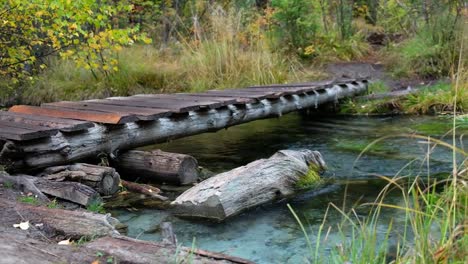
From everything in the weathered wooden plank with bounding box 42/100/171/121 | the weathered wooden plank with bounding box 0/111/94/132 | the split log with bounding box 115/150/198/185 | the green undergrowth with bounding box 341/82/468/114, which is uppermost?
the weathered wooden plank with bounding box 0/111/94/132

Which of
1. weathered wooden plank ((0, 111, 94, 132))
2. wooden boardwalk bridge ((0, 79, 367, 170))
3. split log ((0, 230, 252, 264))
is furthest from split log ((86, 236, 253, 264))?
weathered wooden plank ((0, 111, 94, 132))

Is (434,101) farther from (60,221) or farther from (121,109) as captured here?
(60,221)

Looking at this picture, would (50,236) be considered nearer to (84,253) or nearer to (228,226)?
(84,253)

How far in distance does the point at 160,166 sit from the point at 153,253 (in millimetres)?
2330

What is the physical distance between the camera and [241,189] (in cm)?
379

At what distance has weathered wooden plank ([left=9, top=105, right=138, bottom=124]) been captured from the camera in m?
4.39

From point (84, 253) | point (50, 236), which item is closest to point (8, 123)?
point (50, 236)

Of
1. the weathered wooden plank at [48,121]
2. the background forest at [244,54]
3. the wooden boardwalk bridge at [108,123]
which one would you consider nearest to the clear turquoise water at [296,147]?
the wooden boardwalk bridge at [108,123]

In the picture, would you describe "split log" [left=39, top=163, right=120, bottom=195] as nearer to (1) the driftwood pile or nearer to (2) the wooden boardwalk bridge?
(2) the wooden boardwalk bridge

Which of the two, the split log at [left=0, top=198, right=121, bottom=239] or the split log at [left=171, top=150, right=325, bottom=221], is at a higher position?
the split log at [left=0, top=198, right=121, bottom=239]

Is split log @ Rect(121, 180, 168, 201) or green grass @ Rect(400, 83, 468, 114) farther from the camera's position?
green grass @ Rect(400, 83, 468, 114)

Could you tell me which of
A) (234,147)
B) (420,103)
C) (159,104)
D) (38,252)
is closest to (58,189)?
(38,252)

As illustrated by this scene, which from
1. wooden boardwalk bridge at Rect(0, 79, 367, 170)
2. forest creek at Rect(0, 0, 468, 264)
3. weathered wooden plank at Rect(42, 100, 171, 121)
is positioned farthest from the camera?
weathered wooden plank at Rect(42, 100, 171, 121)

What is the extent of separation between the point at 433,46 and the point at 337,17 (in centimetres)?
318
